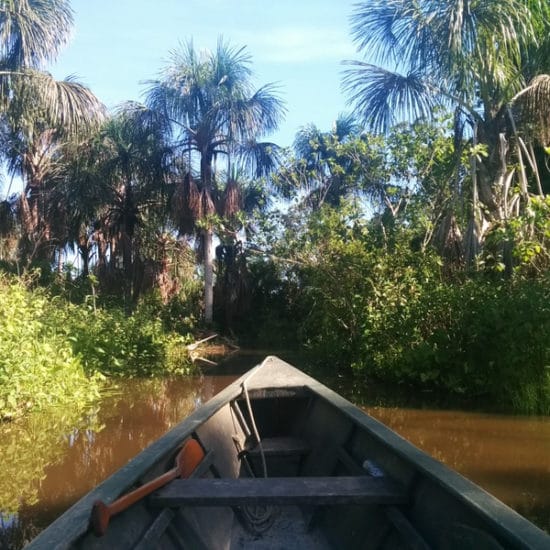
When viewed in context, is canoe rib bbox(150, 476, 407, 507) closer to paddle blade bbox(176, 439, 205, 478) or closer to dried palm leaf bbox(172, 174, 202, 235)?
paddle blade bbox(176, 439, 205, 478)

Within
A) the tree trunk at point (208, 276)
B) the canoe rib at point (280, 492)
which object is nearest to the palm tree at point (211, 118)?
the tree trunk at point (208, 276)

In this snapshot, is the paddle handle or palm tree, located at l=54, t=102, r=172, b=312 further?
palm tree, located at l=54, t=102, r=172, b=312

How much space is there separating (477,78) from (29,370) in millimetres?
9047

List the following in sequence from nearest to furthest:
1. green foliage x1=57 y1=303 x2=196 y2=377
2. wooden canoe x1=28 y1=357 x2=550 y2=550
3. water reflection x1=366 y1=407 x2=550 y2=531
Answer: wooden canoe x1=28 y1=357 x2=550 y2=550 < water reflection x1=366 y1=407 x2=550 y2=531 < green foliage x1=57 y1=303 x2=196 y2=377

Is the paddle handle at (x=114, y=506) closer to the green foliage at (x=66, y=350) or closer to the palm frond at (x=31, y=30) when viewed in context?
the green foliage at (x=66, y=350)

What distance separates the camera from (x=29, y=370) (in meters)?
8.03

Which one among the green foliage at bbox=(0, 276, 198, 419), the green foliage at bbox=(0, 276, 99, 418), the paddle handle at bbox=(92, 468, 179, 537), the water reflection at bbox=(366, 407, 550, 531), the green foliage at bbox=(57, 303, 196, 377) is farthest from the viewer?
the green foliage at bbox=(57, 303, 196, 377)

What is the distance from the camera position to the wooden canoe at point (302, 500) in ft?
8.37

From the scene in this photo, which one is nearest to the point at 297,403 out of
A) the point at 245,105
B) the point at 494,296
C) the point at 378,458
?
the point at 378,458

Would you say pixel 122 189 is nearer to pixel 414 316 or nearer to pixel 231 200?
pixel 231 200

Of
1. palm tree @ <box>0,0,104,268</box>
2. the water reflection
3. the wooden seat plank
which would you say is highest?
palm tree @ <box>0,0,104,268</box>

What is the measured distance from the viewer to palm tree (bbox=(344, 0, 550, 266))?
10484mm

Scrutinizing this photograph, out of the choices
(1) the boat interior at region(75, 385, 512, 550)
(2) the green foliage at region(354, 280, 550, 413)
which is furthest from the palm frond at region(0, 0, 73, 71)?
(1) the boat interior at region(75, 385, 512, 550)

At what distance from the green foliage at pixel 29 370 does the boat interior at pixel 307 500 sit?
3731 mm
